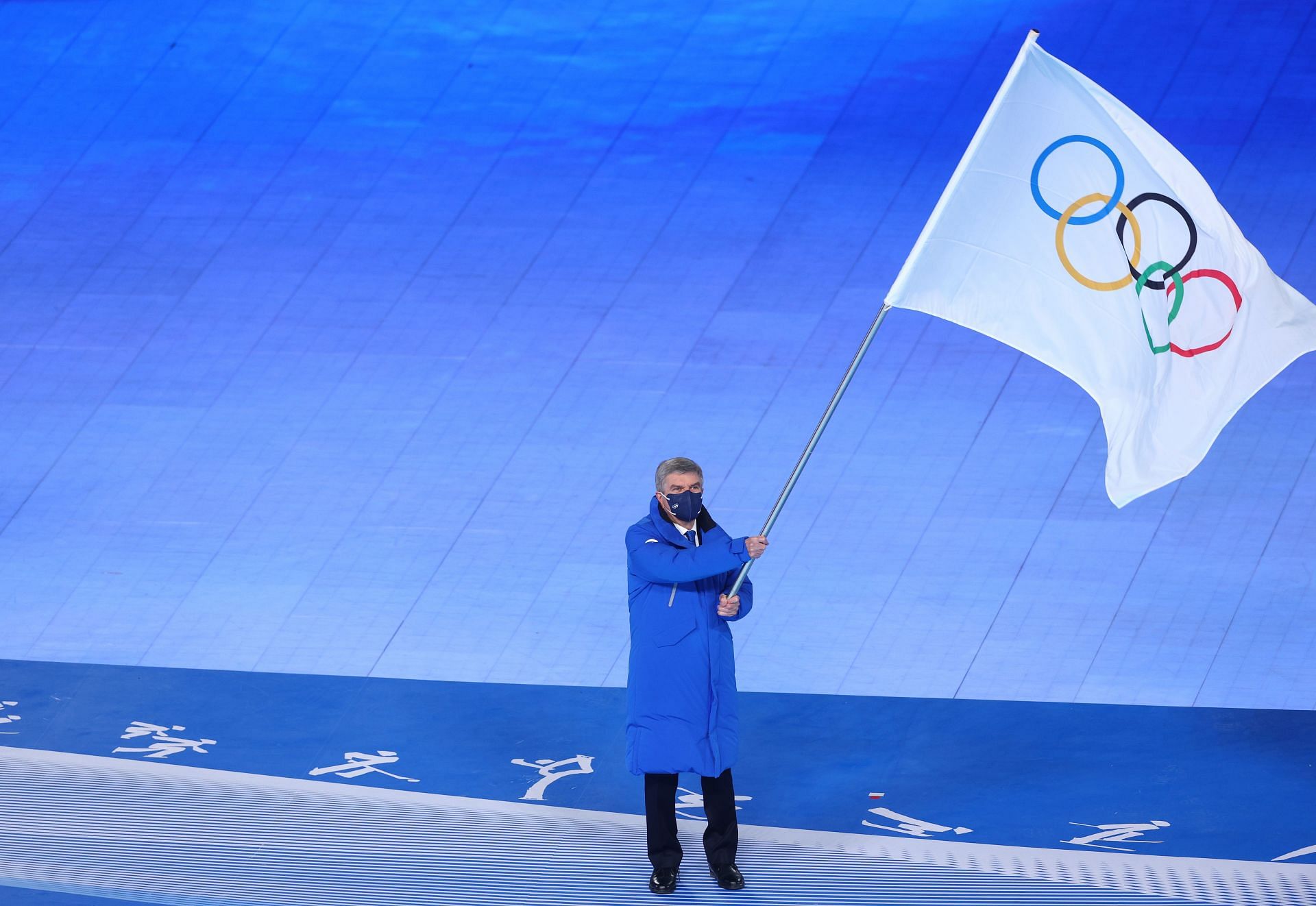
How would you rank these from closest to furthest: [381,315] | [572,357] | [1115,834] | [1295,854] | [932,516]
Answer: [1295,854], [1115,834], [932,516], [572,357], [381,315]

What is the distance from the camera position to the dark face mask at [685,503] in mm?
4195

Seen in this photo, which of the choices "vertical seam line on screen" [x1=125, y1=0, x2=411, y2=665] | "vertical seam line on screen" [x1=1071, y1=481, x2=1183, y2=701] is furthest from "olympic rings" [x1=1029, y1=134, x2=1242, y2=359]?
"vertical seam line on screen" [x1=125, y1=0, x2=411, y2=665]

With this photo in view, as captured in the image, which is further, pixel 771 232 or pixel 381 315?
pixel 771 232

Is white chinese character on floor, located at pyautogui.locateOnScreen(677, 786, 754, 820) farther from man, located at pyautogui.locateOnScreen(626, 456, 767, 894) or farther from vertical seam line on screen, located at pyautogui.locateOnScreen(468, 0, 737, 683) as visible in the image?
vertical seam line on screen, located at pyautogui.locateOnScreen(468, 0, 737, 683)

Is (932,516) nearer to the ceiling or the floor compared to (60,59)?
nearer to the floor

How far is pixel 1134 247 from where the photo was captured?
440cm

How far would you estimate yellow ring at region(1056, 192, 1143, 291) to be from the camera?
439 centimetres

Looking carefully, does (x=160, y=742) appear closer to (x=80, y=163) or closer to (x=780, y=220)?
(x=780, y=220)

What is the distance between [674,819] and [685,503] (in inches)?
32.8

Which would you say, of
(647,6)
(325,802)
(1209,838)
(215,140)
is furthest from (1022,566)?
(215,140)

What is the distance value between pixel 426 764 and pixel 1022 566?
9.11 feet

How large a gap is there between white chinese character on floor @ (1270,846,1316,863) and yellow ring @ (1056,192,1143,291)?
1.64 meters

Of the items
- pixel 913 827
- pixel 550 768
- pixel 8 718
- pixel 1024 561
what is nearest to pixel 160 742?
pixel 8 718

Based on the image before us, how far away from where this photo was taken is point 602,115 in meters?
9.20
